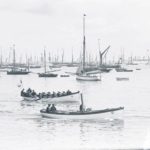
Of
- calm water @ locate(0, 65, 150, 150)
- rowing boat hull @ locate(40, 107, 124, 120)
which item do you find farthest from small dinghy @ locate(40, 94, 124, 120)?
calm water @ locate(0, 65, 150, 150)

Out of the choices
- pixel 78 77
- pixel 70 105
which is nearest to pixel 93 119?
pixel 70 105

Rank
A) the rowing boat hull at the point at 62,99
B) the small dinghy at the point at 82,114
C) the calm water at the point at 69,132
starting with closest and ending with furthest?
the calm water at the point at 69,132 → the small dinghy at the point at 82,114 → the rowing boat hull at the point at 62,99

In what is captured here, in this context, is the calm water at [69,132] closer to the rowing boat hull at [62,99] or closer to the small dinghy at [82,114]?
the small dinghy at [82,114]

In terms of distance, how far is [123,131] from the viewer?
204 feet

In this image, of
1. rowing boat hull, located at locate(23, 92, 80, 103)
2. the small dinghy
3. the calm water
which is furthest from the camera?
rowing boat hull, located at locate(23, 92, 80, 103)

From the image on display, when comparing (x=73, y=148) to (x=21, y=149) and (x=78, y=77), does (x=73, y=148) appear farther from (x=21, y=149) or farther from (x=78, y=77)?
(x=78, y=77)

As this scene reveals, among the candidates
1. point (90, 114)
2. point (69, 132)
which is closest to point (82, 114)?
point (90, 114)

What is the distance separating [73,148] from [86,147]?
1.51 meters

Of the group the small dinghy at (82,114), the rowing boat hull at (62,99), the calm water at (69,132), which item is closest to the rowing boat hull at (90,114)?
the small dinghy at (82,114)

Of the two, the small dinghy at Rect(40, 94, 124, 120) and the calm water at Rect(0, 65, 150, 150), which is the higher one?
the small dinghy at Rect(40, 94, 124, 120)

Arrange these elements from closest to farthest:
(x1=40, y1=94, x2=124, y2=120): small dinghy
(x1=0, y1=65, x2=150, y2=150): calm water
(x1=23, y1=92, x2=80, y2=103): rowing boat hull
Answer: (x1=0, y1=65, x2=150, y2=150): calm water, (x1=40, y1=94, x2=124, y2=120): small dinghy, (x1=23, y1=92, x2=80, y2=103): rowing boat hull

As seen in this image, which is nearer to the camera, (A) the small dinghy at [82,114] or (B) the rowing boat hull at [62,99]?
(A) the small dinghy at [82,114]

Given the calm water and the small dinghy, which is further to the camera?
the small dinghy

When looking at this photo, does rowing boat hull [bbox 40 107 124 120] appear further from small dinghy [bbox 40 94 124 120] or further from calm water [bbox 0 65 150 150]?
calm water [bbox 0 65 150 150]
